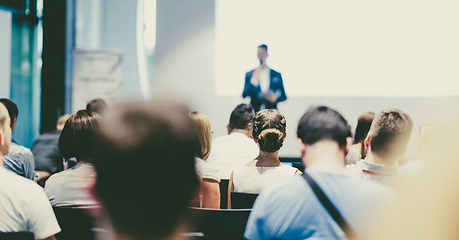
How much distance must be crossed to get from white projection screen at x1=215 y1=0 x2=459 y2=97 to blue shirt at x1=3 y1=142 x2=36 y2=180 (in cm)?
372

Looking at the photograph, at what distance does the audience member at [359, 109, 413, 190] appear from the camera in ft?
6.09

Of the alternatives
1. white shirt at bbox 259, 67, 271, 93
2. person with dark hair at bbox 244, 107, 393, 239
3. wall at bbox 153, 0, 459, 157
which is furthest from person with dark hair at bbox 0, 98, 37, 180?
wall at bbox 153, 0, 459, 157

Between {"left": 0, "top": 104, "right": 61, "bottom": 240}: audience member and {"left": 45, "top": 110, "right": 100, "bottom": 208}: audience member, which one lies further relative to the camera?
{"left": 45, "top": 110, "right": 100, "bottom": 208}: audience member

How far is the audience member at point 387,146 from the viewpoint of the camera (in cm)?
186

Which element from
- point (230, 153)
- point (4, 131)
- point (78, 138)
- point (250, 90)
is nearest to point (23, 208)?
point (4, 131)

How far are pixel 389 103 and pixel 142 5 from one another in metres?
4.40

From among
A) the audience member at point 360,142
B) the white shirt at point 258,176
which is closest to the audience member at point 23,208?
the white shirt at point 258,176

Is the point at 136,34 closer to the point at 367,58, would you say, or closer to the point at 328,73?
the point at 328,73

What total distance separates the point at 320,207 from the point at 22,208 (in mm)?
948

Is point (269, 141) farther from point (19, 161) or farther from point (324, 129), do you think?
point (19, 161)

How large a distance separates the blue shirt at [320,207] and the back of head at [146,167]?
0.47 m

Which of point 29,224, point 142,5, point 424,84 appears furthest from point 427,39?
point 29,224

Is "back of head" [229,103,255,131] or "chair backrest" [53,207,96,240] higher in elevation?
"back of head" [229,103,255,131]

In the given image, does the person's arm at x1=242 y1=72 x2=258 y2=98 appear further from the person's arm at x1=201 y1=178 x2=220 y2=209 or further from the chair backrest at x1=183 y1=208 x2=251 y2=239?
the chair backrest at x1=183 y1=208 x2=251 y2=239
